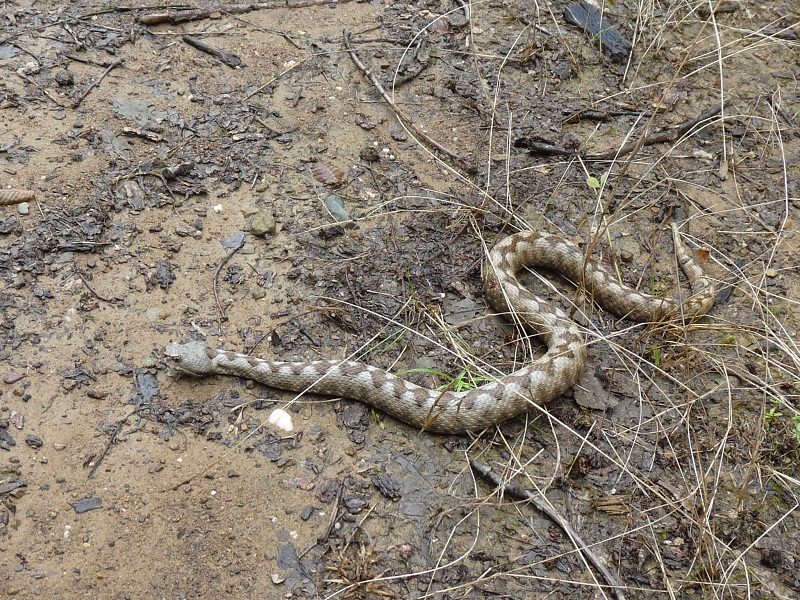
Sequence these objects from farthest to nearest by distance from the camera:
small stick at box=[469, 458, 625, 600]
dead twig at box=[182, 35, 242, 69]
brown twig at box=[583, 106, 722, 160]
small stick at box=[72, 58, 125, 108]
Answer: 1. dead twig at box=[182, 35, 242, 69]
2. brown twig at box=[583, 106, 722, 160]
3. small stick at box=[72, 58, 125, 108]
4. small stick at box=[469, 458, 625, 600]

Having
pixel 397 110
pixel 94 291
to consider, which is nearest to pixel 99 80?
pixel 94 291

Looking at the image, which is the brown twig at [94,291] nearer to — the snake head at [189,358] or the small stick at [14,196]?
the snake head at [189,358]

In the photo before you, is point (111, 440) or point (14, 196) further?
point (14, 196)

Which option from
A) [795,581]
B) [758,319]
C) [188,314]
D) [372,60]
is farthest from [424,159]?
[795,581]

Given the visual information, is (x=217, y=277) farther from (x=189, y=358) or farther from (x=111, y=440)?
(x=111, y=440)

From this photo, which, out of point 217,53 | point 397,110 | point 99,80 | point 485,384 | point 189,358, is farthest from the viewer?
point 217,53

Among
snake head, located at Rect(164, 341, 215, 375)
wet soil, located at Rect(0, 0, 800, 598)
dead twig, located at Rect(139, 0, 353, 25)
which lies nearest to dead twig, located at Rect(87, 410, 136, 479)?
wet soil, located at Rect(0, 0, 800, 598)

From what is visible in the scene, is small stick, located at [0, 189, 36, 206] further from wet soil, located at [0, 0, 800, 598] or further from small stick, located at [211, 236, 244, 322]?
small stick, located at [211, 236, 244, 322]
